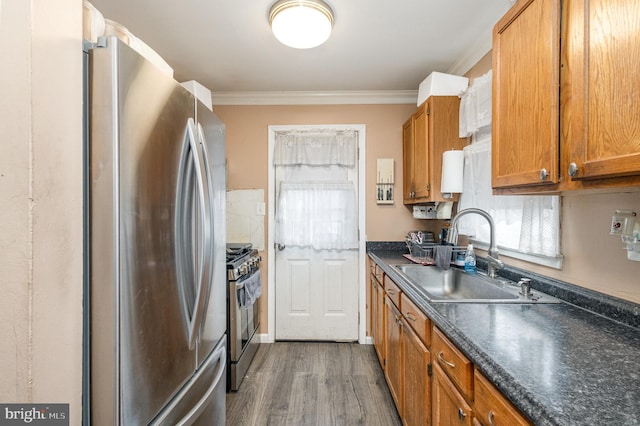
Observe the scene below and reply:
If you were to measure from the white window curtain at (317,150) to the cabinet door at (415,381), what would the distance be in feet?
6.14

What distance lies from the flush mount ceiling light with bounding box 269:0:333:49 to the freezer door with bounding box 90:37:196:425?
3.34ft

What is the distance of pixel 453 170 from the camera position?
2207mm

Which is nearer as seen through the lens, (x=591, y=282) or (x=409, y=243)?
(x=591, y=282)

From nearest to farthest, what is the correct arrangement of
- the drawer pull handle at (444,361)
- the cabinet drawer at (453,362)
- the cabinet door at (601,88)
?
the cabinet door at (601,88), the cabinet drawer at (453,362), the drawer pull handle at (444,361)

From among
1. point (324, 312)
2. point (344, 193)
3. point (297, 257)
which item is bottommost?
point (324, 312)

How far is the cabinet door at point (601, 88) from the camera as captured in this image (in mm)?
763

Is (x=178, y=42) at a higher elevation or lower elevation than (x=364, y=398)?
higher

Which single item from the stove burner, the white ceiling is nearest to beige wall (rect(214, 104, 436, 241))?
the white ceiling

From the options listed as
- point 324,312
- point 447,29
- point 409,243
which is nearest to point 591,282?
point 409,243

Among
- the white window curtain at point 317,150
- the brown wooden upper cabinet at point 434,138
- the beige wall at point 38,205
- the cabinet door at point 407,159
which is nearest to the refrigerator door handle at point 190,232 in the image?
the beige wall at point 38,205

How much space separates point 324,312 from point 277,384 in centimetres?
92

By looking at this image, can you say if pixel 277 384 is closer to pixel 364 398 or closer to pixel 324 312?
pixel 364 398

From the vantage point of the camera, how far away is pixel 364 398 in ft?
7.09

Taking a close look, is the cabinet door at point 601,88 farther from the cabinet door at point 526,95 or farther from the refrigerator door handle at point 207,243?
the refrigerator door handle at point 207,243
